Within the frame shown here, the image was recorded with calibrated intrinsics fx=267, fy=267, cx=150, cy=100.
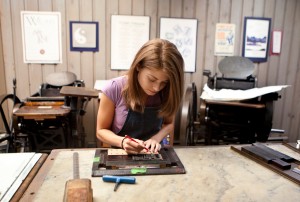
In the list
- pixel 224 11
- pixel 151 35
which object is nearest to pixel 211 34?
pixel 224 11

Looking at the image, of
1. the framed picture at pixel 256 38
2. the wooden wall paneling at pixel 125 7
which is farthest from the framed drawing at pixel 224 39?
the wooden wall paneling at pixel 125 7

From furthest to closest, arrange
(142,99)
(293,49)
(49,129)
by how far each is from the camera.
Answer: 1. (293,49)
2. (49,129)
3. (142,99)

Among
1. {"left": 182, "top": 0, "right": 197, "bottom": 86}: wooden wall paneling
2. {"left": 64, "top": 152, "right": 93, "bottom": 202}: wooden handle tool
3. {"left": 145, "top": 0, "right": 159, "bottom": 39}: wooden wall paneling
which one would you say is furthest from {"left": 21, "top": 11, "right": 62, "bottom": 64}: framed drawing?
{"left": 64, "top": 152, "right": 93, "bottom": 202}: wooden handle tool

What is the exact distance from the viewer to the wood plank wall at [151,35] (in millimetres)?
2885

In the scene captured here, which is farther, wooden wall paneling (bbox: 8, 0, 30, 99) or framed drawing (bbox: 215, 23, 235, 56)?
framed drawing (bbox: 215, 23, 235, 56)

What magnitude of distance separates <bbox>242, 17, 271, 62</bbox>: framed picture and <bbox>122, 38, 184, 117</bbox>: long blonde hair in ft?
7.28

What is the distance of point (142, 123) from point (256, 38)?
2.39 m

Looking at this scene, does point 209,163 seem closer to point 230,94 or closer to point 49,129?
point 230,94

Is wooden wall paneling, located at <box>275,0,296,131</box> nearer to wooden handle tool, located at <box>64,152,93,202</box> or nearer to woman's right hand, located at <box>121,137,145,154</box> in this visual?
woman's right hand, located at <box>121,137,145,154</box>

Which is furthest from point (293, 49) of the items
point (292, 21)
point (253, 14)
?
point (253, 14)

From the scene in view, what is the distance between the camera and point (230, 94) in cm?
233

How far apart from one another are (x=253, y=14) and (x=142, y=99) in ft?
8.01

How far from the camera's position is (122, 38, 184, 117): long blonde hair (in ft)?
3.84

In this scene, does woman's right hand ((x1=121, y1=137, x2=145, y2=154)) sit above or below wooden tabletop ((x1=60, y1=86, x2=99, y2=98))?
below
